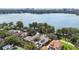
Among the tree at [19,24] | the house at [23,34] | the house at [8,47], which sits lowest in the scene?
the house at [8,47]

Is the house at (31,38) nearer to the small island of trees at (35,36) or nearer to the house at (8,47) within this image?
the small island of trees at (35,36)

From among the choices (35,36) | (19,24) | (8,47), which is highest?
(19,24)

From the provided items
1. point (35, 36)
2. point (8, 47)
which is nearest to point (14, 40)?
point (8, 47)

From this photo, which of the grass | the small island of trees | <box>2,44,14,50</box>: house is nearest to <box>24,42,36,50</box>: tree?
the small island of trees

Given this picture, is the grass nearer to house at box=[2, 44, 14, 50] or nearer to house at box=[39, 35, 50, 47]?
house at box=[39, 35, 50, 47]

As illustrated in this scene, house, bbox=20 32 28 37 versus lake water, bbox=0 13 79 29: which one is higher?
lake water, bbox=0 13 79 29

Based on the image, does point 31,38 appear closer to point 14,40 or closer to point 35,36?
point 35,36

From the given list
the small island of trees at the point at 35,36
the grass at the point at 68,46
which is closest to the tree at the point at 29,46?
the small island of trees at the point at 35,36

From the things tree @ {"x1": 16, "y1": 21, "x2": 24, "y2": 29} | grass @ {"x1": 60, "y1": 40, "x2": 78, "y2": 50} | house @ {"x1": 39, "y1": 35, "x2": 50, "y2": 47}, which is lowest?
grass @ {"x1": 60, "y1": 40, "x2": 78, "y2": 50}

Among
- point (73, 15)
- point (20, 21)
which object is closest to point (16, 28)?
point (20, 21)
